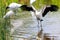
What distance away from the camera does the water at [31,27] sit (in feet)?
12.9

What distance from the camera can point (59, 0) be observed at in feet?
20.3

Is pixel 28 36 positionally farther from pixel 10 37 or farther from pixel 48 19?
pixel 48 19

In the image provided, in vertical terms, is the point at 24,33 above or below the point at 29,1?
below

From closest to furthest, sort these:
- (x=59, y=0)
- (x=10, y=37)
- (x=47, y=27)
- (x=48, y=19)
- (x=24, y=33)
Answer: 1. (x=10, y=37)
2. (x=24, y=33)
3. (x=47, y=27)
4. (x=48, y=19)
5. (x=59, y=0)

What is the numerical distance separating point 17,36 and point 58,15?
1619 millimetres

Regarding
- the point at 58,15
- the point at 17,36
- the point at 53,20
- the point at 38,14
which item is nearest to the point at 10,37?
the point at 17,36

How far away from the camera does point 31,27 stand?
14.4ft

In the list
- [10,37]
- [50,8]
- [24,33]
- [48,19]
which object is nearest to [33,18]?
[48,19]

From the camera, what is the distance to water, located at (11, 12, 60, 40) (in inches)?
154

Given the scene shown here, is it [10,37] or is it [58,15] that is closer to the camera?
[10,37]

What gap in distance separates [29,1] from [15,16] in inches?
26.8

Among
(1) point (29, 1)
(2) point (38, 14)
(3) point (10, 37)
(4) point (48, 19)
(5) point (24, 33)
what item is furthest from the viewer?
(1) point (29, 1)

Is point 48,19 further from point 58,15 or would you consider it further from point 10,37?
point 10,37

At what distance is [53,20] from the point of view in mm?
4969
